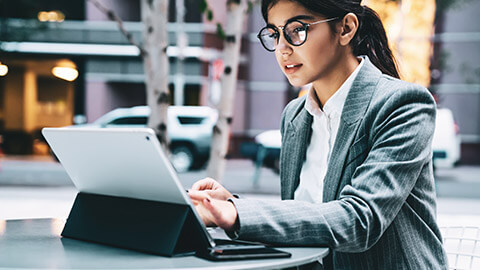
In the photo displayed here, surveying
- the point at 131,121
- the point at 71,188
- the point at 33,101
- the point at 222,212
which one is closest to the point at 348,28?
the point at 222,212

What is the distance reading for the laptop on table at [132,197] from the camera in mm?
1301

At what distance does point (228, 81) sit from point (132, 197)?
12.1ft

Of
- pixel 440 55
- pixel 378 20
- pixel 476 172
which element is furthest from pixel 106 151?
pixel 440 55

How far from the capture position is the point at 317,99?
194 cm

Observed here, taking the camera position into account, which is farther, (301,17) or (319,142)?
(319,142)

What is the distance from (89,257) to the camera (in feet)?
4.46

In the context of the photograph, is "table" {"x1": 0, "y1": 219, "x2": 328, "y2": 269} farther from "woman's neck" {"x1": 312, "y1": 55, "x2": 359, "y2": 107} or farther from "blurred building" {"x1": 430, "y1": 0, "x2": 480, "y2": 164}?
"blurred building" {"x1": 430, "y1": 0, "x2": 480, "y2": 164}

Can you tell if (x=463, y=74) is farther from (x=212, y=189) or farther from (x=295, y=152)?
(x=212, y=189)

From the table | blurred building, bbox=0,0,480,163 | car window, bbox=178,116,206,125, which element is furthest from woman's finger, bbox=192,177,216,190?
blurred building, bbox=0,0,480,163

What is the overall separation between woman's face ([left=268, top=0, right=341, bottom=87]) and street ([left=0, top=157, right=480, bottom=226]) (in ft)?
12.4

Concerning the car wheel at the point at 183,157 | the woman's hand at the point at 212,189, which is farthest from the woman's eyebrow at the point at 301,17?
the car wheel at the point at 183,157

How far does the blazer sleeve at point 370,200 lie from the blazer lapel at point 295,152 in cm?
36

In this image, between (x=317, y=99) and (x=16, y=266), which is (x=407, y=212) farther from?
(x=16, y=266)

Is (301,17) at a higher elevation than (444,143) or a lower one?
higher
